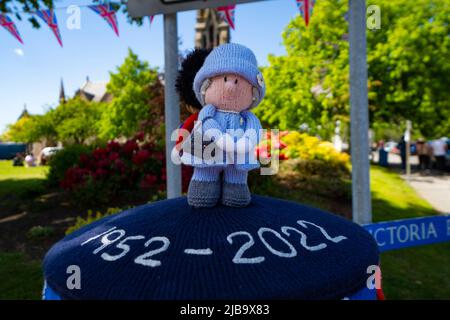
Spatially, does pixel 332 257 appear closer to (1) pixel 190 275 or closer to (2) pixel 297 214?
(2) pixel 297 214

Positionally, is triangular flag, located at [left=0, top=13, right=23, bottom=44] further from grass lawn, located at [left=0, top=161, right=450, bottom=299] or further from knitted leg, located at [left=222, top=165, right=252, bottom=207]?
knitted leg, located at [left=222, top=165, right=252, bottom=207]

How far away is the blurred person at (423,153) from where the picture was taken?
51.2 feet

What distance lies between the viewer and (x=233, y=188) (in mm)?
1938

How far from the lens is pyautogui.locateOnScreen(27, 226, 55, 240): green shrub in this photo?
530 centimetres

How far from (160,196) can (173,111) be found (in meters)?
2.88

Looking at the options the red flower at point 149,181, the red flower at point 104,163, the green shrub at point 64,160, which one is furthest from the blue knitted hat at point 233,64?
the green shrub at point 64,160

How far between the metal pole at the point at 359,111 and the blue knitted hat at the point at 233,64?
4.89ft

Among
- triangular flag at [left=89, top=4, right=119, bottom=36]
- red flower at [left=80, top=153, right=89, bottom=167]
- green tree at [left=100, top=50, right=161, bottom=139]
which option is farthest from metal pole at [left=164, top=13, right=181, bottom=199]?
green tree at [left=100, top=50, right=161, bottom=139]

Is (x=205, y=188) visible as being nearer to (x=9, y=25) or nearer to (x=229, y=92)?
(x=229, y=92)

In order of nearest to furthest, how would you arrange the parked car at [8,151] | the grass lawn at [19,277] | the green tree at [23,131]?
the grass lawn at [19,277], the parked car at [8,151], the green tree at [23,131]

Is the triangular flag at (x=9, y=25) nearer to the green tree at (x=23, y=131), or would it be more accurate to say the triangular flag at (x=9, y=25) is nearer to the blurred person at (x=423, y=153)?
the blurred person at (x=423, y=153)

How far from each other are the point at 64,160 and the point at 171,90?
5.84 m

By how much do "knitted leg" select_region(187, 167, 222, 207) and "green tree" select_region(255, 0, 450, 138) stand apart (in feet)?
42.8

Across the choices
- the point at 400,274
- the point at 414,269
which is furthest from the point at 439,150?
the point at 400,274
